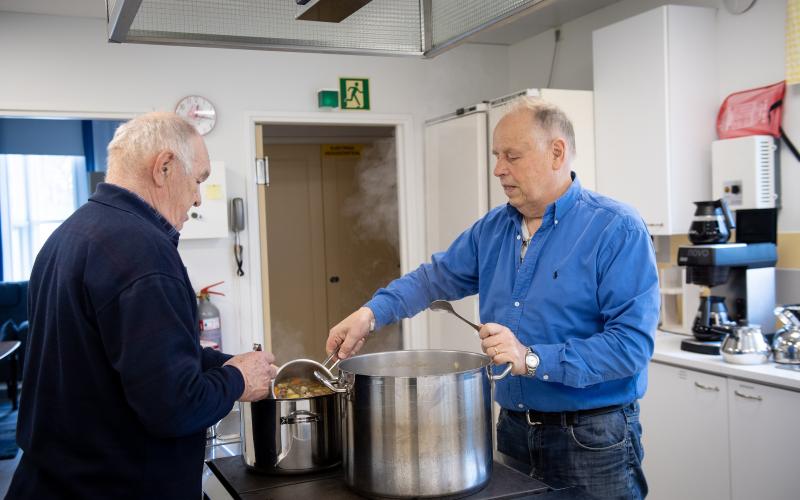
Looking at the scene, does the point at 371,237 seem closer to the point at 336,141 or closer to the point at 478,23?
the point at 336,141

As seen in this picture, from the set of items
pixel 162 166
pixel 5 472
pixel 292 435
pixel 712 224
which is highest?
pixel 162 166

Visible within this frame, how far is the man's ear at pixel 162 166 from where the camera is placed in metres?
1.40

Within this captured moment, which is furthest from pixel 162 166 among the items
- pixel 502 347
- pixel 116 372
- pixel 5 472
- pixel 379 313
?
pixel 5 472

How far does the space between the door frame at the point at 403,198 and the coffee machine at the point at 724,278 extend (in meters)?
1.85

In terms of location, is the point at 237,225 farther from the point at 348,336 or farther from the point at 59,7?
the point at 348,336

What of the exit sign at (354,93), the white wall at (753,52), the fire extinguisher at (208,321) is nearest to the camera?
the white wall at (753,52)

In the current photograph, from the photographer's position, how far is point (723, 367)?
2.77m

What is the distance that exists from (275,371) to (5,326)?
16.1 ft

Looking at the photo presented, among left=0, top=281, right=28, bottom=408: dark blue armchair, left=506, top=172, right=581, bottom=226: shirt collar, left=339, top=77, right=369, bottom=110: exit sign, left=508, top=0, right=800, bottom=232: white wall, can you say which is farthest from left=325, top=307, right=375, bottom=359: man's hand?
left=0, top=281, right=28, bottom=408: dark blue armchair

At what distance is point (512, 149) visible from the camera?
179cm

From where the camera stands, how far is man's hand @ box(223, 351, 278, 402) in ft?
4.50

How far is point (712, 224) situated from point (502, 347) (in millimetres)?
1936

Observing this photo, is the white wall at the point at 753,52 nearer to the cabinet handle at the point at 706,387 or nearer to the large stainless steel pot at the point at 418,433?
the cabinet handle at the point at 706,387

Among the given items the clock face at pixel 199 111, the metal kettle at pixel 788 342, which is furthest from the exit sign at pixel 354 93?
the metal kettle at pixel 788 342
